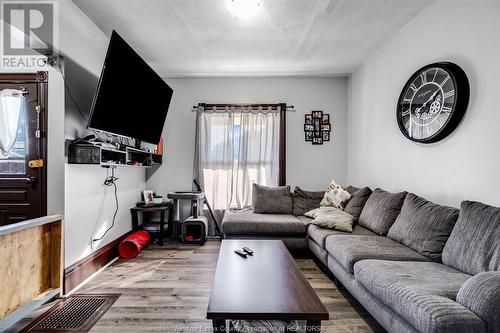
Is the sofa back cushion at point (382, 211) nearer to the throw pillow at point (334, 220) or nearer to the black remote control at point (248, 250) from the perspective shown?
the throw pillow at point (334, 220)

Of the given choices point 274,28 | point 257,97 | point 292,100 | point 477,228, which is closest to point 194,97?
point 257,97

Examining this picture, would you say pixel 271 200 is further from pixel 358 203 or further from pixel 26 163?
pixel 26 163

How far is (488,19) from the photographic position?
1889 mm

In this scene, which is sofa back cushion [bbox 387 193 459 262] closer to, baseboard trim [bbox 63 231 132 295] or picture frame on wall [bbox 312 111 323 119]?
picture frame on wall [bbox 312 111 323 119]

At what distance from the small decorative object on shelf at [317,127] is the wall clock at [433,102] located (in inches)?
61.2

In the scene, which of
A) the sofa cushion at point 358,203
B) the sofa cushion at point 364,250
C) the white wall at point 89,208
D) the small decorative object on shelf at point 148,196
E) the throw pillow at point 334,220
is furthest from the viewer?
the small decorative object on shelf at point 148,196

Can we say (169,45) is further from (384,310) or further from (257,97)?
(384,310)

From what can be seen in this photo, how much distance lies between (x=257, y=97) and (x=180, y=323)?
3435 millimetres

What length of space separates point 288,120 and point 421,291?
3.33 metres

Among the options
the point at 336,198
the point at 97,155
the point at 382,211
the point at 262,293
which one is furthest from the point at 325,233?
the point at 97,155

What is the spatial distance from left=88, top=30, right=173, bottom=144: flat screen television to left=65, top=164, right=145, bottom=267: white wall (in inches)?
21.1

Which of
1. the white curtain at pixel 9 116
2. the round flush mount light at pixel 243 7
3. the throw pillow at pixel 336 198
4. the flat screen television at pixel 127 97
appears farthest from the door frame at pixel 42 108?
the throw pillow at pixel 336 198

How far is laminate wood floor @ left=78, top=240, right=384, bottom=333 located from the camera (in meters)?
1.87

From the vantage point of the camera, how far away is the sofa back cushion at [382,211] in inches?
102
